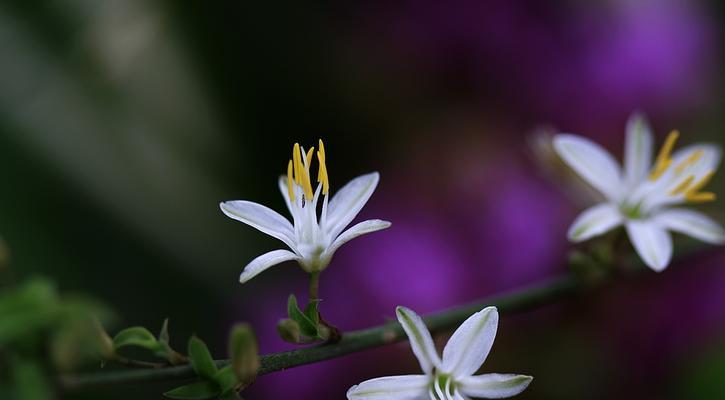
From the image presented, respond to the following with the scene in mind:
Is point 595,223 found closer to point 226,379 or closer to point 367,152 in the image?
point 226,379

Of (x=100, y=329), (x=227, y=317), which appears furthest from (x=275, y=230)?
(x=227, y=317)

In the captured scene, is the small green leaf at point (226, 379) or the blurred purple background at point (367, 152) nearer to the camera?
the small green leaf at point (226, 379)

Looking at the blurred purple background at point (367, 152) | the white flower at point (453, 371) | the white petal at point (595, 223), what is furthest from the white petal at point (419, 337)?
the blurred purple background at point (367, 152)

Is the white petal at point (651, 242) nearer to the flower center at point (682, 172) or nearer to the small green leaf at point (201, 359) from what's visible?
the flower center at point (682, 172)

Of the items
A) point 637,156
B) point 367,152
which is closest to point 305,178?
point 637,156

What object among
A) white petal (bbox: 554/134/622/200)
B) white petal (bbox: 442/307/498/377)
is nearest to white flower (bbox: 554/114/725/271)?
white petal (bbox: 554/134/622/200)
